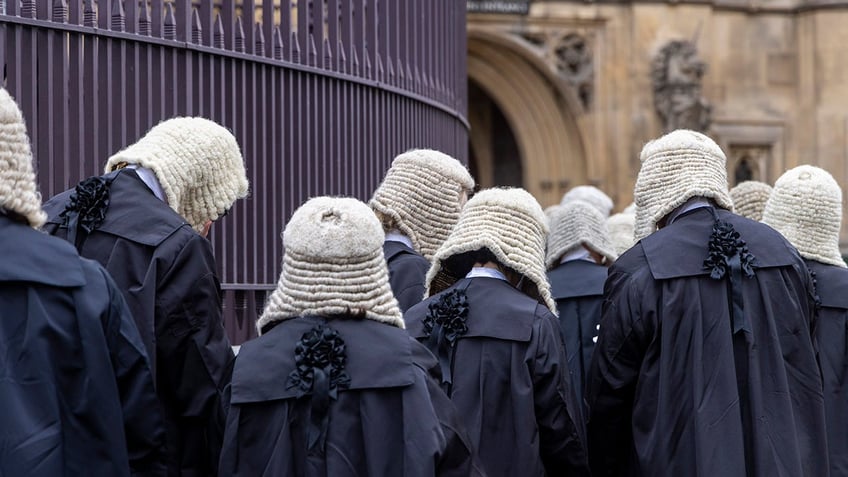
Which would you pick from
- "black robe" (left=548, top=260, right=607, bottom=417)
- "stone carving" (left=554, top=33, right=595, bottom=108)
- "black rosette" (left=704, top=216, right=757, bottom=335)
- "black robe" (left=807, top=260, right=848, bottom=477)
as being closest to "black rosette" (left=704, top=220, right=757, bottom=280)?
"black rosette" (left=704, top=216, right=757, bottom=335)

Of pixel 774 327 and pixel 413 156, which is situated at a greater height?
pixel 413 156

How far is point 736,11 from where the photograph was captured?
19.8m

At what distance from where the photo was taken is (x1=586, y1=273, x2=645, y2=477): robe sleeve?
5211mm

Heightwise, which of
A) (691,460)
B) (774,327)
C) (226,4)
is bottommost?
(691,460)

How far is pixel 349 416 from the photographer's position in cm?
388

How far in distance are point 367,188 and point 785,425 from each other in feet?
9.25

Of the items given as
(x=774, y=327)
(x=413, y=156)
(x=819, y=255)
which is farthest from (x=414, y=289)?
(x=819, y=255)

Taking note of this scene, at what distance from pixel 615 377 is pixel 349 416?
5.32 feet

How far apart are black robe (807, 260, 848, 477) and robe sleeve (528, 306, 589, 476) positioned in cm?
191

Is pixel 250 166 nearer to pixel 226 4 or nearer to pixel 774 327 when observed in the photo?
pixel 226 4

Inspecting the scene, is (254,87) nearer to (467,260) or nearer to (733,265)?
(467,260)

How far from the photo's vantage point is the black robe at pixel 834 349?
6.26 m

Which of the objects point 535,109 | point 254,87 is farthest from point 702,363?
point 535,109

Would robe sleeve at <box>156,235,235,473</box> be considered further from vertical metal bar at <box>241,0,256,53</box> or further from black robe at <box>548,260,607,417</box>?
black robe at <box>548,260,607,417</box>
